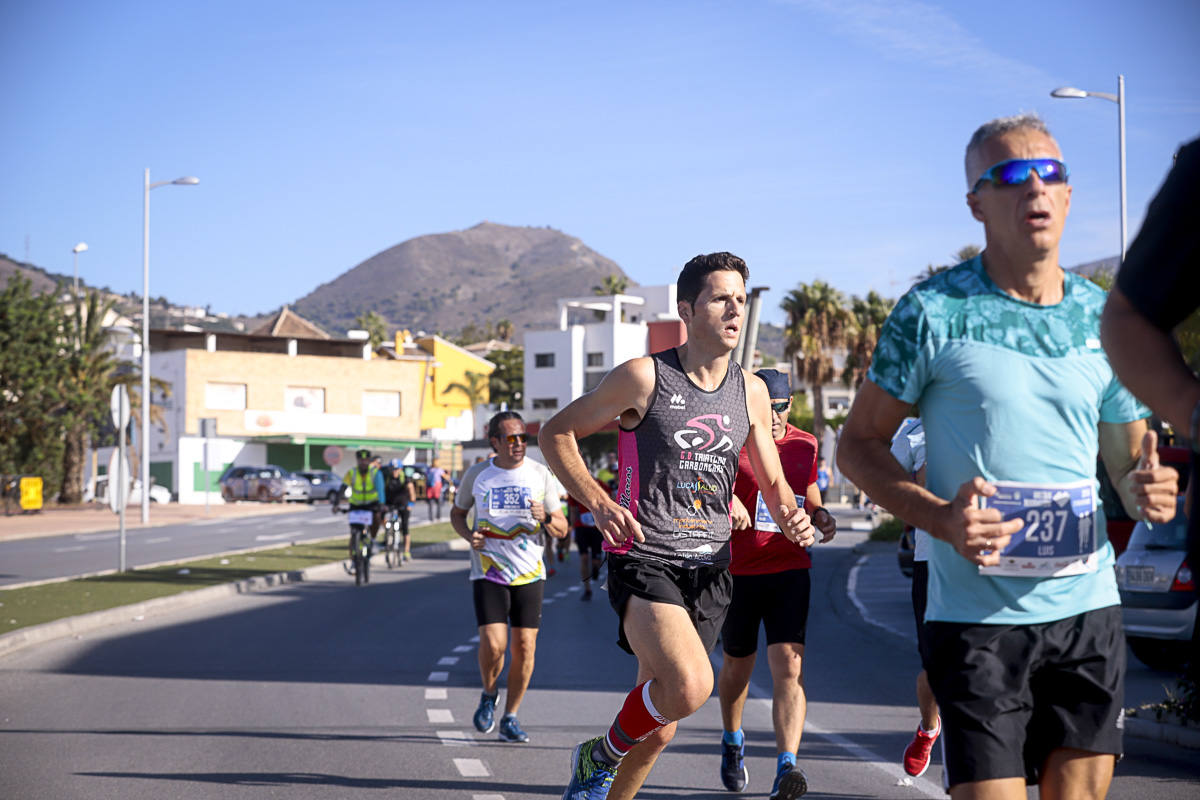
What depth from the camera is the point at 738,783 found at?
281 inches

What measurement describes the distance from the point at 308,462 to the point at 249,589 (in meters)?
62.9

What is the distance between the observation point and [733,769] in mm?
7160

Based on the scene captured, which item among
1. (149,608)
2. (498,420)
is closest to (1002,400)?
(498,420)

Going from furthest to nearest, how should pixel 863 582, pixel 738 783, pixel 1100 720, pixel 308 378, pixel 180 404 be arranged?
pixel 308 378 < pixel 180 404 < pixel 863 582 < pixel 738 783 < pixel 1100 720

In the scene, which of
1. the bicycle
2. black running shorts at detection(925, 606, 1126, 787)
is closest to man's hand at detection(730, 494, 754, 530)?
black running shorts at detection(925, 606, 1126, 787)

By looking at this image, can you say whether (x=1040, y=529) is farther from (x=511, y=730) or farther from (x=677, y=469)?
(x=511, y=730)

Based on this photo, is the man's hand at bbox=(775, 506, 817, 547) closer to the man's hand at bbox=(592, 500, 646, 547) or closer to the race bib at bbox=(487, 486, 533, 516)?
the man's hand at bbox=(592, 500, 646, 547)

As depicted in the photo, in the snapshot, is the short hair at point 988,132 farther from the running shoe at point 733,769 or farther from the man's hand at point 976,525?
the running shoe at point 733,769

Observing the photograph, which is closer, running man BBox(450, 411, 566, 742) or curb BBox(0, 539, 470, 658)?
running man BBox(450, 411, 566, 742)

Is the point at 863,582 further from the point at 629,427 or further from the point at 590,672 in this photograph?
the point at 629,427

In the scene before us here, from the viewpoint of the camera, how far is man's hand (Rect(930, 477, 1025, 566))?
3256 mm

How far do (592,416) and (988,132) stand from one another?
2273mm

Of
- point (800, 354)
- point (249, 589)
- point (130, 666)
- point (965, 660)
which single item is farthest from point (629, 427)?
point (800, 354)

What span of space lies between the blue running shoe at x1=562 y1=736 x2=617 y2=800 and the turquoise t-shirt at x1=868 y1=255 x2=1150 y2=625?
2257mm
